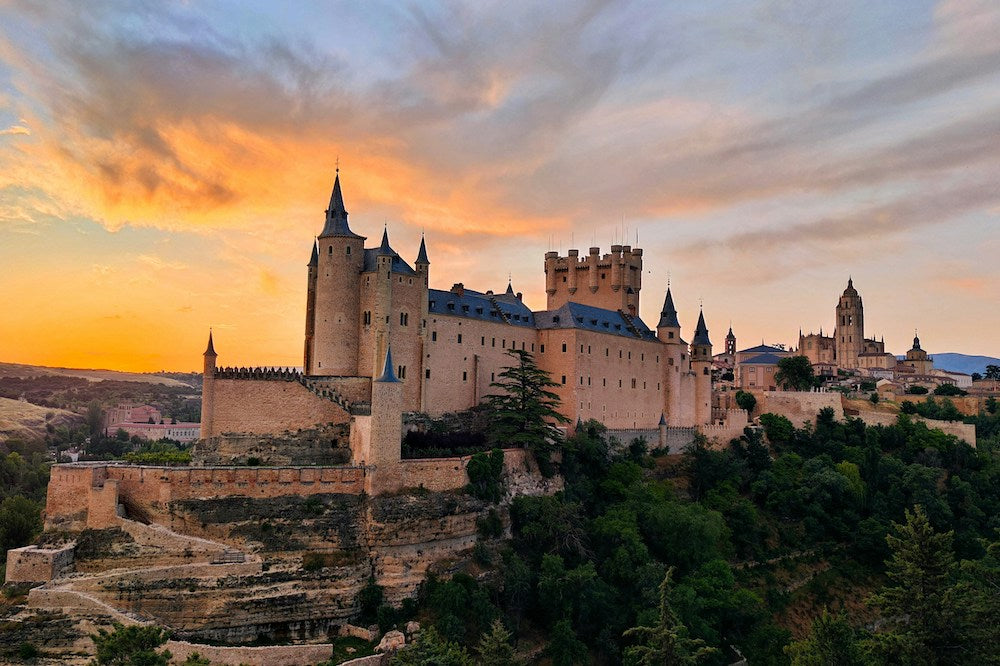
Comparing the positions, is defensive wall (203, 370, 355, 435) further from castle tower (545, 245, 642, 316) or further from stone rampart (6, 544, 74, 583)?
castle tower (545, 245, 642, 316)

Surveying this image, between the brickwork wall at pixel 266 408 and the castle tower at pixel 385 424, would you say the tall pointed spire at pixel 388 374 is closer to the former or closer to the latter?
the castle tower at pixel 385 424

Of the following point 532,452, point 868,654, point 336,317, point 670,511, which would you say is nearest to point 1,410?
point 336,317

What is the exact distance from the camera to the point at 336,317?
4991 centimetres

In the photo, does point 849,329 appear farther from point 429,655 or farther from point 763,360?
point 429,655

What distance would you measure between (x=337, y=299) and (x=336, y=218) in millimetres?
5017

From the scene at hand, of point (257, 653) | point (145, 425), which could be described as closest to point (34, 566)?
point (257, 653)

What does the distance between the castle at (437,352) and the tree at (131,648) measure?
14382mm

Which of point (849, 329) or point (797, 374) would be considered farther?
point (849, 329)

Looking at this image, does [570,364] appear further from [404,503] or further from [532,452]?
[404,503]

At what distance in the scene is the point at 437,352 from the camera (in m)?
53.9

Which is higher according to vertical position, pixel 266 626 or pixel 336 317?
pixel 336 317

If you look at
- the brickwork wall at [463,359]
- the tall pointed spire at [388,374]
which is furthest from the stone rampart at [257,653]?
the brickwork wall at [463,359]

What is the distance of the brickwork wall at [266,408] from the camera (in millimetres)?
46688

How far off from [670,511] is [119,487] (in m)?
30.8
